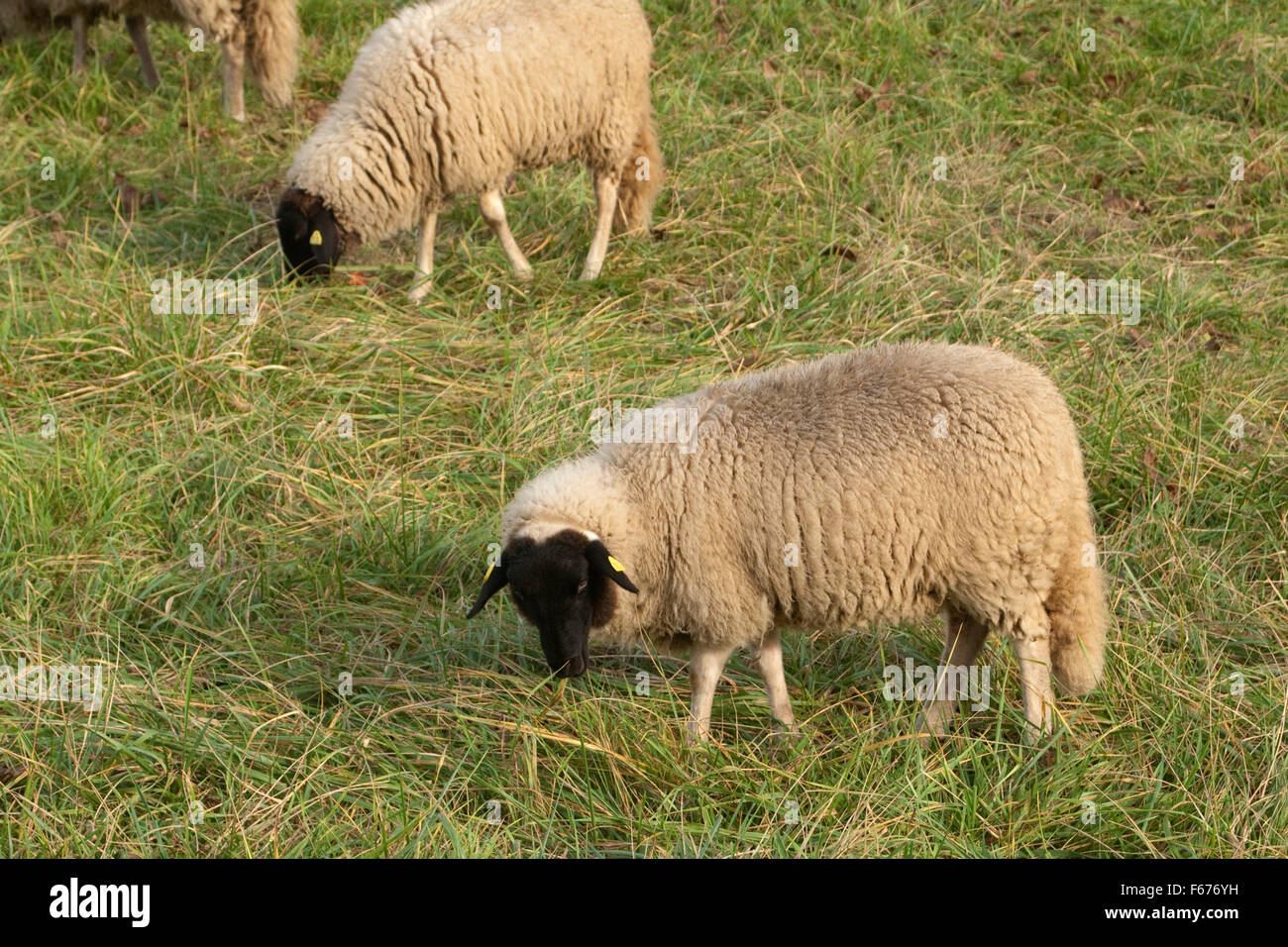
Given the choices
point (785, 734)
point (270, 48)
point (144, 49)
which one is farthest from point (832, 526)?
point (144, 49)

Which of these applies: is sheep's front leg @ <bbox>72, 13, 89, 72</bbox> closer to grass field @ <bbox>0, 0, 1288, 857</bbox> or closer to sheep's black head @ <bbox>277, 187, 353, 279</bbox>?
grass field @ <bbox>0, 0, 1288, 857</bbox>

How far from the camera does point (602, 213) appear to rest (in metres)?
6.89

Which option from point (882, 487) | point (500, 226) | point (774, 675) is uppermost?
point (500, 226)

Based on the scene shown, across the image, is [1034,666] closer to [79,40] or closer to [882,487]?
[882,487]

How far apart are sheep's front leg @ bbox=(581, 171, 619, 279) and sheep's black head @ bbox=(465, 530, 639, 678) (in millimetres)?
3152

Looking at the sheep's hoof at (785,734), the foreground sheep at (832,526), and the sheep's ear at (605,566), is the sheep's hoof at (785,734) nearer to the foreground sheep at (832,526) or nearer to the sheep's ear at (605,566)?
the foreground sheep at (832,526)

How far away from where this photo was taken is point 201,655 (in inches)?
175

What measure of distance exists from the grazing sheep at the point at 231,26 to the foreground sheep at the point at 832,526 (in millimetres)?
5353

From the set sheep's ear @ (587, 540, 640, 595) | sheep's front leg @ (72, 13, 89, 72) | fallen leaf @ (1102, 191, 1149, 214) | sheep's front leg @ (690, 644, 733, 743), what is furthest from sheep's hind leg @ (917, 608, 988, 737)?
sheep's front leg @ (72, 13, 89, 72)

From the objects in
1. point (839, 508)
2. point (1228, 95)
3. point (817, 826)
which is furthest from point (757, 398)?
point (1228, 95)

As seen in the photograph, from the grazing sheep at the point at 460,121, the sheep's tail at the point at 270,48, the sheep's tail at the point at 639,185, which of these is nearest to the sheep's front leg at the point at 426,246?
the grazing sheep at the point at 460,121

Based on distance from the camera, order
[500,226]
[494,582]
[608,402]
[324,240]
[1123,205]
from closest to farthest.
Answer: [494,582] < [608,402] < [324,240] < [500,226] < [1123,205]

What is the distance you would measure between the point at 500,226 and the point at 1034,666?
385 cm
